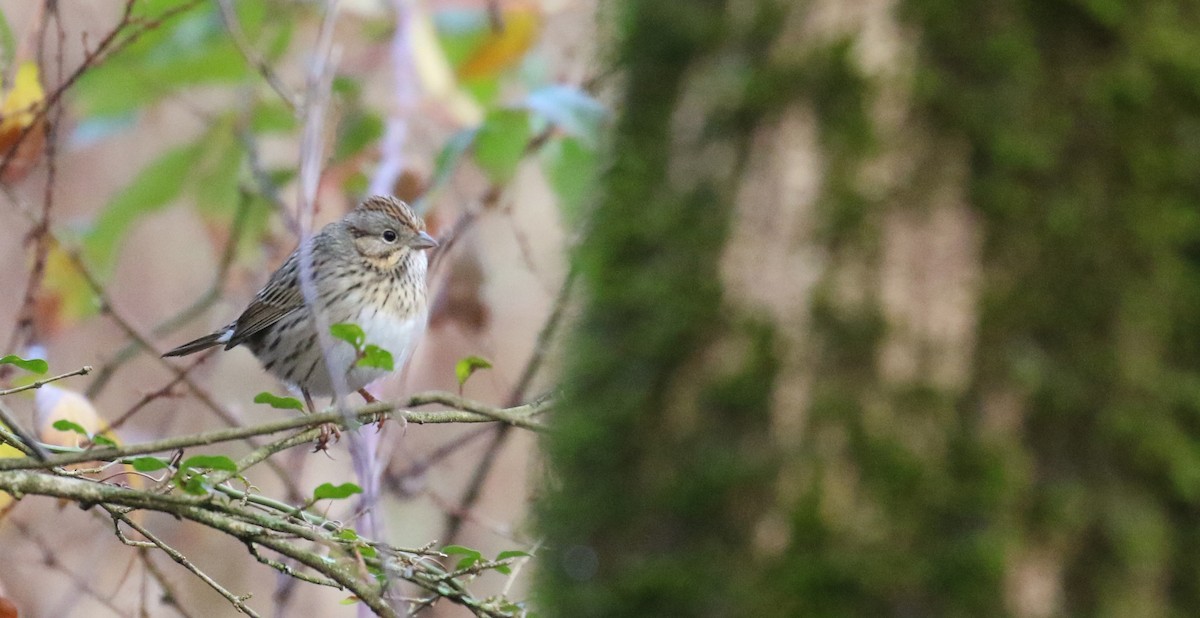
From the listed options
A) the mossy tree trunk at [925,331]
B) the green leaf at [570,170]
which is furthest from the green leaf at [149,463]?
the green leaf at [570,170]

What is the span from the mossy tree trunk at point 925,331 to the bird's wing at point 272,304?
4.01 m

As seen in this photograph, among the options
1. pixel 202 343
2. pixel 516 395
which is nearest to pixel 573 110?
pixel 516 395

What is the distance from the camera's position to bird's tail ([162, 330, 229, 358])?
5199 mm

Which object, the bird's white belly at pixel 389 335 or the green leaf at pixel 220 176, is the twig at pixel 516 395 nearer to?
the bird's white belly at pixel 389 335

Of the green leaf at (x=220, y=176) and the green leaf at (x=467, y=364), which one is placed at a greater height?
the green leaf at (x=220, y=176)

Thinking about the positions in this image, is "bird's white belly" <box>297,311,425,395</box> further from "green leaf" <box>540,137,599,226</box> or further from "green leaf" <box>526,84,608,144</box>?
"green leaf" <box>526,84,608,144</box>

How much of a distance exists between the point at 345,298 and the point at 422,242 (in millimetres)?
408

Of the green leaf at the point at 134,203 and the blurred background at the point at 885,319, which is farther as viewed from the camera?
the green leaf at the point at 134,203

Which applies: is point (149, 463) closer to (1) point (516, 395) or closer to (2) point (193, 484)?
(2) point (193, 484)

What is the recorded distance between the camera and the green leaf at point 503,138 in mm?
4359

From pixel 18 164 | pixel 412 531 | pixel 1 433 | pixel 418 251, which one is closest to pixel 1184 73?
pixel 1 433

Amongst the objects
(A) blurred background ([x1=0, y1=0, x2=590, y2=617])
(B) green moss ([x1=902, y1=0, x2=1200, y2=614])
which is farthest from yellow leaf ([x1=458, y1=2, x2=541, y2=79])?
(B) green moss ([x1=902, y1=0, x2=1200, y2=614])

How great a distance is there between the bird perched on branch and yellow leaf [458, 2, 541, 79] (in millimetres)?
675

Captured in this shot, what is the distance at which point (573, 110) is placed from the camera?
3.89m
